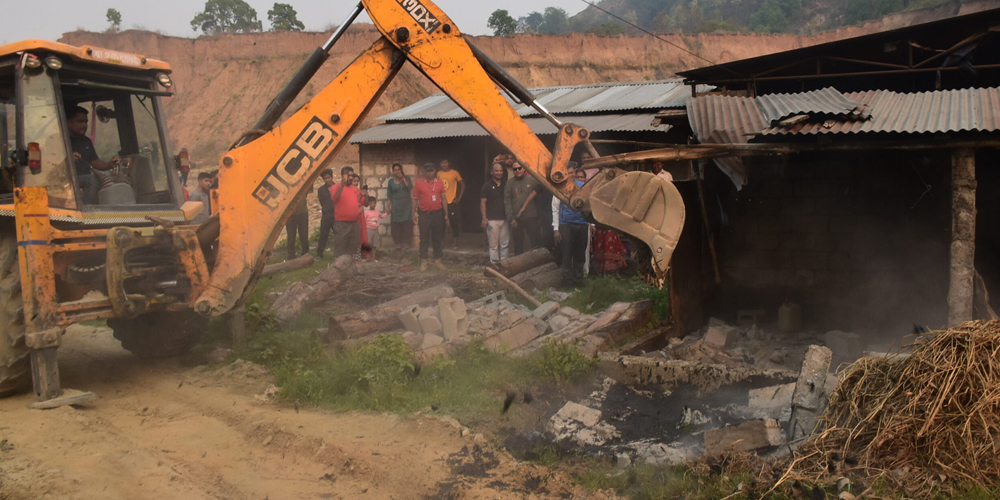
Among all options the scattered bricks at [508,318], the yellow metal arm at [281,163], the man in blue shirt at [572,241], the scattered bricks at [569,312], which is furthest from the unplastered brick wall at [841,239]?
the yellow metal arm at [281,163]

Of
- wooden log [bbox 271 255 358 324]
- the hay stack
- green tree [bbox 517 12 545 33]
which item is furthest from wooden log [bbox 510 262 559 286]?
green tree [bbox 517 12 545 33]

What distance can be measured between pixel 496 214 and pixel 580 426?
20.7 ft

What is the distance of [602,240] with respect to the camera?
11094mm

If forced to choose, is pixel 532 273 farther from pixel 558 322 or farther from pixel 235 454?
pixel 235 454

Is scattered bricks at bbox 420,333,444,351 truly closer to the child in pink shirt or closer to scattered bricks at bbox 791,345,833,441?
scattered bricks at bbox 791,345,833,441

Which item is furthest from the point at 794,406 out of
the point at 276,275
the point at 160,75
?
the point at 276,275

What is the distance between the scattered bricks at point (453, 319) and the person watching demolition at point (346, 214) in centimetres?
470

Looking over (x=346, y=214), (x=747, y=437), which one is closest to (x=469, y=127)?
(x=346, y=214)

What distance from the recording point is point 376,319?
7.59m

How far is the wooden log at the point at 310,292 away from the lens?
852 cm

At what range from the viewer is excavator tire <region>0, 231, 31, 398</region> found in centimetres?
557

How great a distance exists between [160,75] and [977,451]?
23.4 feet

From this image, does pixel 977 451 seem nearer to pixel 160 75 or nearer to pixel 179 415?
pixel 179 415

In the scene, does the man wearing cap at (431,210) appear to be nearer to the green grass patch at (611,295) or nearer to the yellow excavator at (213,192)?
the green grass patch at (611,295)
